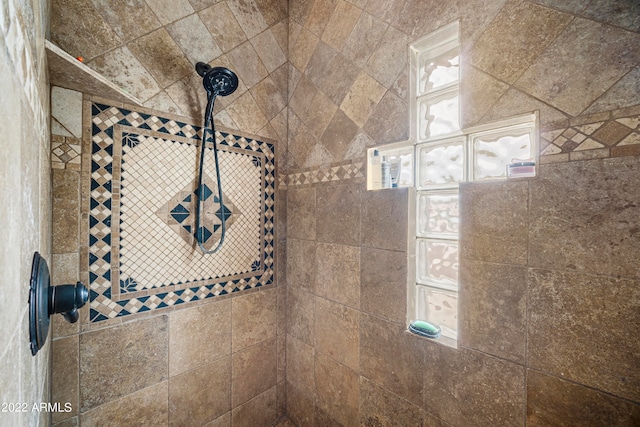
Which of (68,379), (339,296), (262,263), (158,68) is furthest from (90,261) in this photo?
(339,296)

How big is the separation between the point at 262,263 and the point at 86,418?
3.46 ft

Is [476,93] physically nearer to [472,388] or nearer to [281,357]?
[472,388]

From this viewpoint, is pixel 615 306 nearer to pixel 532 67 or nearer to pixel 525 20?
pixel 532 67

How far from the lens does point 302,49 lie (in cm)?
177

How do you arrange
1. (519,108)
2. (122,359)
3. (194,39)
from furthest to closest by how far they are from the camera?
1. (194,39)
2. (122,359)
3. (519,108)

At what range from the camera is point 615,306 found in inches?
30.6

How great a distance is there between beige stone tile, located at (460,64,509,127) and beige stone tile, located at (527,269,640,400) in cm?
63

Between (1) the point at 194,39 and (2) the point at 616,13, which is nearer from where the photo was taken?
(2) the point at 616,13

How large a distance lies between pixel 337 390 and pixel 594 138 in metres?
1.67

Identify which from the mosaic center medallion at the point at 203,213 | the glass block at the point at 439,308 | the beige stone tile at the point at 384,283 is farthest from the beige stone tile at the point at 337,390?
the mosaic center medallion at the point at 203,213

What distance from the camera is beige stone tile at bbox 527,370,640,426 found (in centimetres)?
77

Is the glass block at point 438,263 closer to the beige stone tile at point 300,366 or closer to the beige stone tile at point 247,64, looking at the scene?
the beige stone tile at point 300,366

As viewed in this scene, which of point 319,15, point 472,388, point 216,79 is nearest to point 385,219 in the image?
point 472,388

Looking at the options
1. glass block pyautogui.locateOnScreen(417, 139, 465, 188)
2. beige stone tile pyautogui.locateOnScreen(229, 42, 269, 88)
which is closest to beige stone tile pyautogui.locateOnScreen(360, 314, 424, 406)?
glass block pyautogui.locateOnScreen(417, 139, 465, 188)
